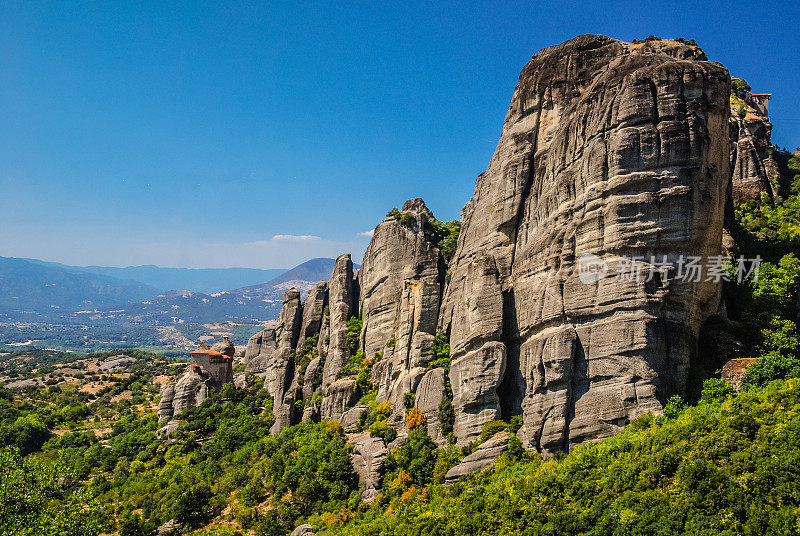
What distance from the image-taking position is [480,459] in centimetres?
3014

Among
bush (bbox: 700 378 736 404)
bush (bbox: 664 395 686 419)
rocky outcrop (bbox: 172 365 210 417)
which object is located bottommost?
rocky outcrop (bbox: 172 365 210 417)

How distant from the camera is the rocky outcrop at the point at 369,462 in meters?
35.0

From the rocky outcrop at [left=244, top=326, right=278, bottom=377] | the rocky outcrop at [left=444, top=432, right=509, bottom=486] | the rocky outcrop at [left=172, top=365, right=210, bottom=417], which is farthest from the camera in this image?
the rocky outcrop at [left=244, top=326, right=278, bottom=377]

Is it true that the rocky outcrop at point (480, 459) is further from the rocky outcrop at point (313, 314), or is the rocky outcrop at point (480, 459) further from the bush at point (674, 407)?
the rocky outcrop at point (313, 314)

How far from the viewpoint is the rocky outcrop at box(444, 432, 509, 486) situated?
29906 mm

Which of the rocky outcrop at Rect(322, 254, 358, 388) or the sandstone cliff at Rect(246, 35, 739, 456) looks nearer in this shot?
the sandstone cliff at Rect(246, 35, 739, 456)

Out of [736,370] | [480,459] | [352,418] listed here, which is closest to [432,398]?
[480,459]

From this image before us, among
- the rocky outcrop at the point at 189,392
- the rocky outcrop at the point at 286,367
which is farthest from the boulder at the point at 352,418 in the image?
the rocky outcrop at the point at 189,392

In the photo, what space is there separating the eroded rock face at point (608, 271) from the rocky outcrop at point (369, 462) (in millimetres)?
6373

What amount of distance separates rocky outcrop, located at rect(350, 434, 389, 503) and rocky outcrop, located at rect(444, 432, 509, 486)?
235 inches

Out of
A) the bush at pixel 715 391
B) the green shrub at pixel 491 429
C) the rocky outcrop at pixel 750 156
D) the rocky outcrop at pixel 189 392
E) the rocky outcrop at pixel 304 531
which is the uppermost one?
the rocky outcrop at pixel 750 156

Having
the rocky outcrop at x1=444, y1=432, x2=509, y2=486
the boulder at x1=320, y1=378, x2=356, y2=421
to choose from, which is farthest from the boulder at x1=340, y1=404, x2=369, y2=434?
the rocky outcrop at x1=444, y1=432, x2=509, y2=486

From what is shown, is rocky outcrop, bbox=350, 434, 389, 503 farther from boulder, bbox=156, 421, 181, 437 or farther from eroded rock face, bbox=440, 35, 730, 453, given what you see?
boulder, bbox=156, 421, 181, 437

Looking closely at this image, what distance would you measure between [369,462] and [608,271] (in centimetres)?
2040
